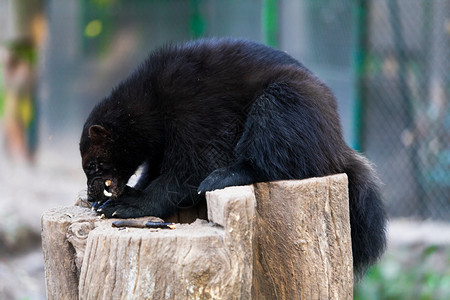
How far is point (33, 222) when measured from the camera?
21.2 feet

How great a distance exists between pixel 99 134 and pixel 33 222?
12.0 ft

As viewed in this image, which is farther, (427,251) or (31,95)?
(31,95)

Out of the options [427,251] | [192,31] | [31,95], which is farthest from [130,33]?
[427,251]

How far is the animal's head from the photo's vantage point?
126 inches

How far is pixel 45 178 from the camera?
777 cm

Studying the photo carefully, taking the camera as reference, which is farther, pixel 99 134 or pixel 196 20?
pixel 196 20

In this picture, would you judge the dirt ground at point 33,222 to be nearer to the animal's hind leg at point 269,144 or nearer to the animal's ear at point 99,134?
the animal's ear at point 99,134

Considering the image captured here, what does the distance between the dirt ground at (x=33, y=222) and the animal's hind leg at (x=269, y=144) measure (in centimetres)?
250

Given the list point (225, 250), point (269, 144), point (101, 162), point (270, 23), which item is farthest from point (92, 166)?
point (270, 23)

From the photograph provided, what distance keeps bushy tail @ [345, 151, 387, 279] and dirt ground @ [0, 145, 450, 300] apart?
2.72 m

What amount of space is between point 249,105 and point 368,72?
3.33m

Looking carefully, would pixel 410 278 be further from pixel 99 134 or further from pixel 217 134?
pixel 99 134

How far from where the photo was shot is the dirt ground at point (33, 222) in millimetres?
5852

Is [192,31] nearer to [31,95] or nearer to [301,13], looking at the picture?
[301,13]
